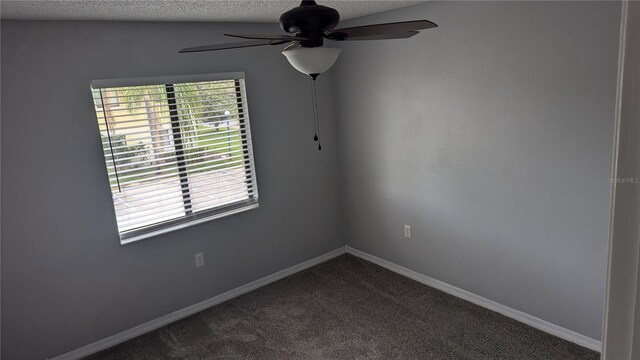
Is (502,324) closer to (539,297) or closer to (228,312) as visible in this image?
(539,297)

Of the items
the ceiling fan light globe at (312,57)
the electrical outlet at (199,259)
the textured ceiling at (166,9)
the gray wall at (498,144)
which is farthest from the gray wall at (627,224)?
the electrical outlet at (199,259)

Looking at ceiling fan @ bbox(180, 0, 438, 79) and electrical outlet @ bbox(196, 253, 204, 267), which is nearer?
ceiling fan @ bbox(180, 0, 438, 79)

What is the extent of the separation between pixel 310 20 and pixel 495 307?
2.59 metres

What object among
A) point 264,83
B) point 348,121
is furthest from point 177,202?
point 348,121

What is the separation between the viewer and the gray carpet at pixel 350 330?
281cm

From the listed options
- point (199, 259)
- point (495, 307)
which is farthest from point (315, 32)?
point (495, 307)

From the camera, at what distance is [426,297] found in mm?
3453

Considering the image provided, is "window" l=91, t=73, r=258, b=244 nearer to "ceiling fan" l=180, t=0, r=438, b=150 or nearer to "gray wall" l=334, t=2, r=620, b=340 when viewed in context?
"gray wall" l=334, t=2, r=620, b=340

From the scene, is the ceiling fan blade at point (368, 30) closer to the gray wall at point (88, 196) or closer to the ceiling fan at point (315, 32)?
the ceiling fan at point (315, 32)

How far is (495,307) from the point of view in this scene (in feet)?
10.4

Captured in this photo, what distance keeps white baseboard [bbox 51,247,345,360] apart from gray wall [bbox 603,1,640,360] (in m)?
3.38

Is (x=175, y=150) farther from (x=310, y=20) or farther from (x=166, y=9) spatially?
(x=310, y=20)

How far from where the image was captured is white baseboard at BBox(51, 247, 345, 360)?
9.99ft

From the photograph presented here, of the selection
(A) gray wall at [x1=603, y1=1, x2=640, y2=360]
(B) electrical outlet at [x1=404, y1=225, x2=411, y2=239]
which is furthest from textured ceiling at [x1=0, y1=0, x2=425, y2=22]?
(A) gray wall at [x1=603, y1=1, x2=640, y2=360]
